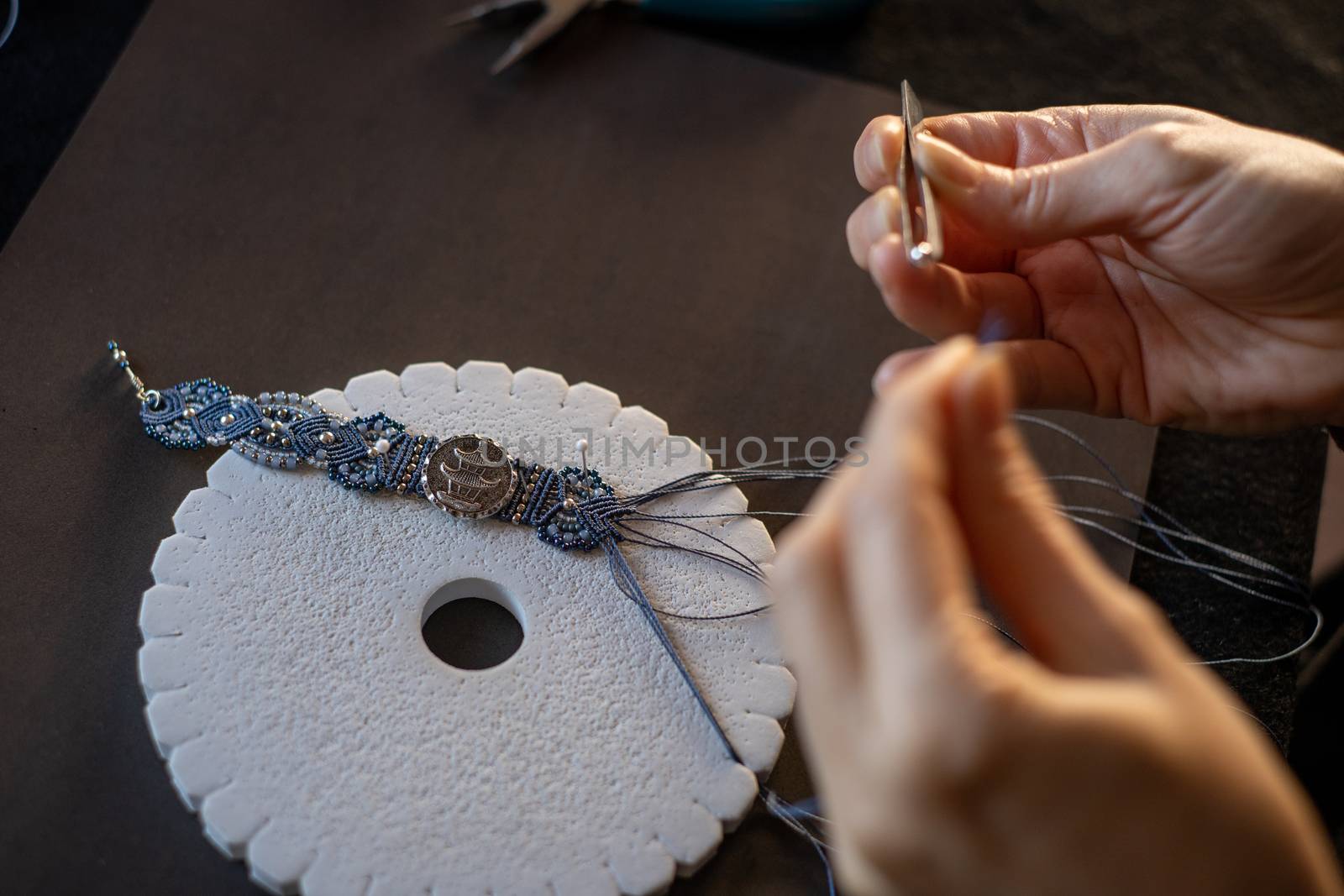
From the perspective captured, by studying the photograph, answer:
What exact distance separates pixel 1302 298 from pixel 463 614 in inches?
36.5

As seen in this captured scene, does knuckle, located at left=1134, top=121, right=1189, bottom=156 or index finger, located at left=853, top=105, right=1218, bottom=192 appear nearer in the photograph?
knuckle, located at left=1134, top=121, right=1189, bottom=156

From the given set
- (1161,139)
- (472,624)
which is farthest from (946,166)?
(472,624)

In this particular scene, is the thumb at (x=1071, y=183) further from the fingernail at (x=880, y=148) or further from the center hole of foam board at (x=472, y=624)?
the center hole of foam board at (x=472, y=624)

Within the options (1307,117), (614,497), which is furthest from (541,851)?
(1307,117)

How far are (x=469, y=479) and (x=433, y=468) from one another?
0.04 meters

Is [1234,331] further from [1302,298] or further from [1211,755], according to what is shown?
[1211,755]

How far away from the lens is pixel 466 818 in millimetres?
938

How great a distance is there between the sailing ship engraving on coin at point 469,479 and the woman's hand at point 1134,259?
1.33 ft

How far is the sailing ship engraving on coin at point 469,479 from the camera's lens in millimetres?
1079

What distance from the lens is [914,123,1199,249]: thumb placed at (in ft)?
3.25

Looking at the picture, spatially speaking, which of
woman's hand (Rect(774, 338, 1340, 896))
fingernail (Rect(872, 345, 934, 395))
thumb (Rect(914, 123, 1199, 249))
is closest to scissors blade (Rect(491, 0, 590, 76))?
thumb (Rect(914, 123, 1199, 249))

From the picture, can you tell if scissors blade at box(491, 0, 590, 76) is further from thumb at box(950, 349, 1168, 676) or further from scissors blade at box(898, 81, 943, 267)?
thumb at box(950, 349, 1168, 676)

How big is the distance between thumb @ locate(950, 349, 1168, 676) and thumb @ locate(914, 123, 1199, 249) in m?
0.34

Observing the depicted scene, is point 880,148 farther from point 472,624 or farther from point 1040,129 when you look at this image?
point 472,624
